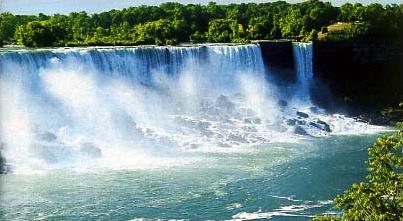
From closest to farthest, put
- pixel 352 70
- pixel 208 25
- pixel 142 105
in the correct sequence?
1. pixel 142 105
2. pixel 352 70
3. pixel 208 25

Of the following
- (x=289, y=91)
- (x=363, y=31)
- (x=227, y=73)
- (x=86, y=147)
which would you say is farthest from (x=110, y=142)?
(x=363, y=31)

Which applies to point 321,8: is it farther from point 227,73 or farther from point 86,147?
point 86,147

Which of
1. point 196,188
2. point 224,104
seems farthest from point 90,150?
point 224,104

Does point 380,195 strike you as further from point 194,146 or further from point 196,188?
point 194,146

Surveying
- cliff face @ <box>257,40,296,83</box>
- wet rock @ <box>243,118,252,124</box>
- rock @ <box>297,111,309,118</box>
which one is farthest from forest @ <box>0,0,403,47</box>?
wet rock @ <box>243,118,252,124</box>

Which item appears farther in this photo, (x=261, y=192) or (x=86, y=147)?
(x=86, y=147)

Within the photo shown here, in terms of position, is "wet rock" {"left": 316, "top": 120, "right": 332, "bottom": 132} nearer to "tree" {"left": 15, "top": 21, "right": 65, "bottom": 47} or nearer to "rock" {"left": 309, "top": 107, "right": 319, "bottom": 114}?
"rock" {"left": 309, "top": 107, "right": 319, "bottom": 114}
